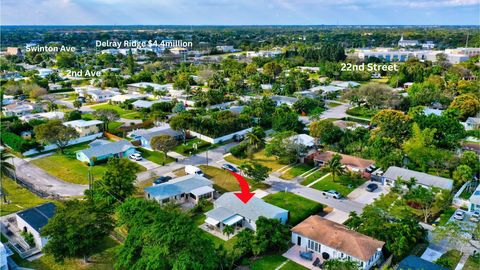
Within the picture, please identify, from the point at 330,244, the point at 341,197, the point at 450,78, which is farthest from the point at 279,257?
the point at 450,78

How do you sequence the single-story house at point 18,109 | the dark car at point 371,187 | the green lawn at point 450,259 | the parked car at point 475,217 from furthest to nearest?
the single-story house at point 18,109
the dark car at point 371,187
the parked car at point 475,217
the green lawn at point 450,259

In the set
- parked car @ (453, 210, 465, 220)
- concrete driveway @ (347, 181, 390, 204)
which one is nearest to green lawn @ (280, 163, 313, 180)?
concrete driveway @ (347, 181, 390, 204)

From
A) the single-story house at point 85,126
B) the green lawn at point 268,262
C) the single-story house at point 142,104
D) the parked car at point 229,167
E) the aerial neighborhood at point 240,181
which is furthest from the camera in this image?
Answer: the single-story house at point 142,104

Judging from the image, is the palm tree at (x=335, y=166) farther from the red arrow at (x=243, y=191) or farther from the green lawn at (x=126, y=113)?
the green lawn at (x=126, y=113)

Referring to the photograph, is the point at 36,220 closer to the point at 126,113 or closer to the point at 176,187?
the point at 176,187

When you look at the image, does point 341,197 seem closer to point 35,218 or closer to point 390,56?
point 35,218

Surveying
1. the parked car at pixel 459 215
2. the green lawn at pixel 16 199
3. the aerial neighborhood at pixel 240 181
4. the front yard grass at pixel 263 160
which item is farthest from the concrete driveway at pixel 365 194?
the green lawn at pixel 16 199
